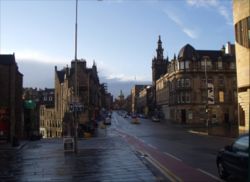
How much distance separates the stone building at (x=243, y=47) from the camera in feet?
136

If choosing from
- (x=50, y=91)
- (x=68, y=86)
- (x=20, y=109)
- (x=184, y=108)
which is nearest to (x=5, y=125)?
(x=20, y=109)

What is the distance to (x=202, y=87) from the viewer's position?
93812mm

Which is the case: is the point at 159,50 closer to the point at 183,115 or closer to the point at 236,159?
the point at 183,115

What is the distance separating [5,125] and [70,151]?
14972mm

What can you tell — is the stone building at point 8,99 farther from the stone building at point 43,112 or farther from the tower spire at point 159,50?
the tower spire at point 159,50

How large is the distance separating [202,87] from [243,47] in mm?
51379

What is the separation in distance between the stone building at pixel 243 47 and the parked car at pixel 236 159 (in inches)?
1102

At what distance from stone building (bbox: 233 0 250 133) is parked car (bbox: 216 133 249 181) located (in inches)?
1102

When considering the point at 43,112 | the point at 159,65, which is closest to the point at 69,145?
the point at 43,112

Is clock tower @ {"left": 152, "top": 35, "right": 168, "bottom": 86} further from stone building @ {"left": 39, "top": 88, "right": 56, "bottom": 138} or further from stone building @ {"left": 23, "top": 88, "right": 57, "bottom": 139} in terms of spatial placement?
stone building @ {"left": 39, "top": 88, "right": 56, "bottom": 138}

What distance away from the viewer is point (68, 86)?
8481cm

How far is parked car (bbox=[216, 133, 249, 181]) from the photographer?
11664 mm

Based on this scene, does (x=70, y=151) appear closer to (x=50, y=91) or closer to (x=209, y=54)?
(x=209, y=54)

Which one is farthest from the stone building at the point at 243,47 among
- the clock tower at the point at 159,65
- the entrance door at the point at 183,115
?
the clock tower at the point at 159,65
